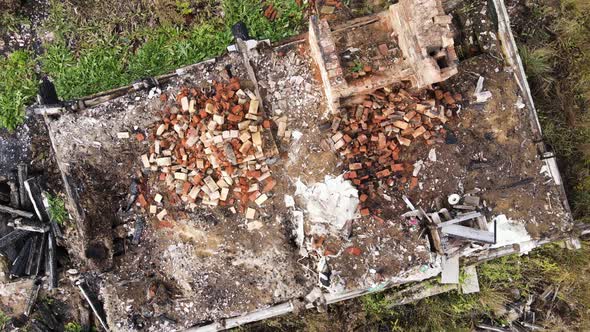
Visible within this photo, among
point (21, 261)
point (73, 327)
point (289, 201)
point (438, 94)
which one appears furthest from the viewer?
point (73, 327)

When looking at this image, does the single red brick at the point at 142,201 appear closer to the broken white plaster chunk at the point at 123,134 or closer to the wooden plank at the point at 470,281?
the broken white plaster chunk at the point at 123,134

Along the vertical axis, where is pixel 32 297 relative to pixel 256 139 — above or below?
below

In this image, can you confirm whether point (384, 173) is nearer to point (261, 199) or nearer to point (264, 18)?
point (261, 199)

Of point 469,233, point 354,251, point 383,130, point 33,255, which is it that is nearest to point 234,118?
point 383,130

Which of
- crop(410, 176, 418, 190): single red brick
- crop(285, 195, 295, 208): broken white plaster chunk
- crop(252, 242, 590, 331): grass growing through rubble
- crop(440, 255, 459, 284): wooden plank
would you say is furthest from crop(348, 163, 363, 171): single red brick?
crop(252, 242, 590, 331): grass growing through rubble

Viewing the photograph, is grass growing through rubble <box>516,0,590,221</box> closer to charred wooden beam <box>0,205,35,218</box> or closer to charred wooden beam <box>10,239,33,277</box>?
charred wooden beam <box>0,205,35,218</box>
